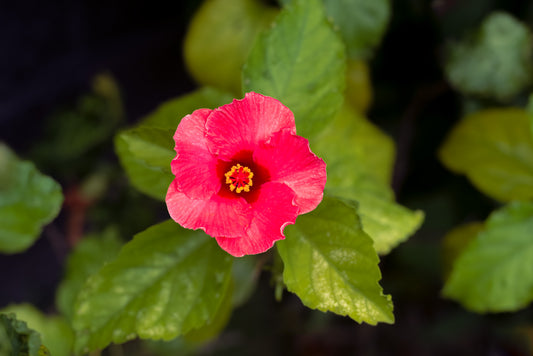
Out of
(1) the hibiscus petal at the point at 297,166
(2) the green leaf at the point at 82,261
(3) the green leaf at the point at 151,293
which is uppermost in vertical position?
(1) the hibiscus petal at the point at 297,166

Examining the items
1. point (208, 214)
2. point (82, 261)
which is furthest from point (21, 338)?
point (82, 261)

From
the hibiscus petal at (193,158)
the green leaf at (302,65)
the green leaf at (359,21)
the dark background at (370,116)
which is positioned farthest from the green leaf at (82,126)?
the hibiscus petal at (193,158)

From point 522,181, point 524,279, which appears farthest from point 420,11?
point 524,279

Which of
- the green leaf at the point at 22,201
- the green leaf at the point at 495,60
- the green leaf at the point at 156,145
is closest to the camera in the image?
the green leaf at the point at 156,145

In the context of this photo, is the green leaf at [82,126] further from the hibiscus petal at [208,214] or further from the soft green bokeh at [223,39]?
the hibiscus petal at [208,214]

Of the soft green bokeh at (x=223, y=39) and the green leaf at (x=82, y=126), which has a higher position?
the soft green bokeh at (x=223, y=39)

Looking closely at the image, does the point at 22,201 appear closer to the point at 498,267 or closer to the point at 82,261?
the point at 82,261
